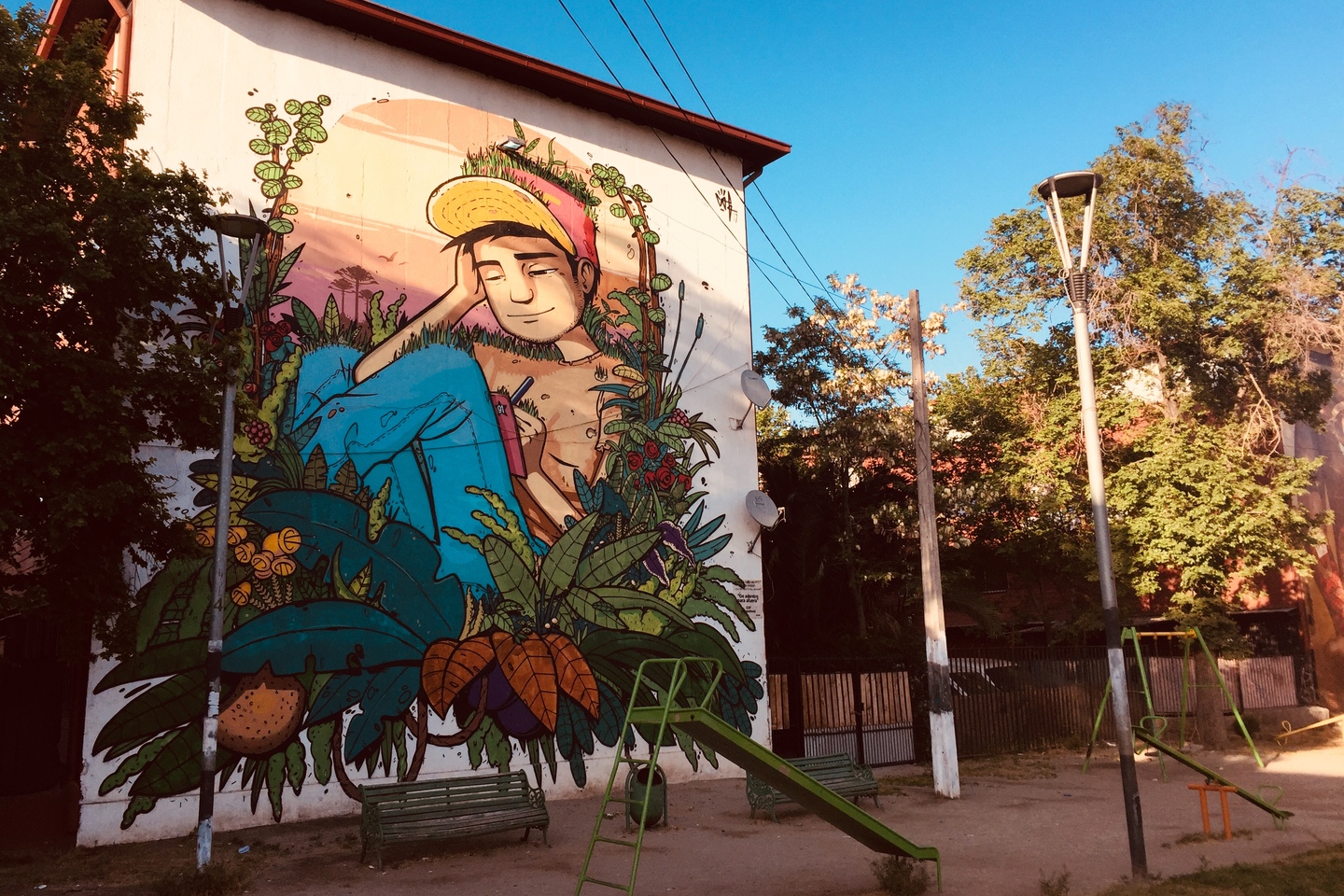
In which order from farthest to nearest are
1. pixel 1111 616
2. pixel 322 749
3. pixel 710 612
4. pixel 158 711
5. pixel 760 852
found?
pixel 710 612, pixel 322 749, pixel 158 711, pixel 760 852, pixel 1111 616

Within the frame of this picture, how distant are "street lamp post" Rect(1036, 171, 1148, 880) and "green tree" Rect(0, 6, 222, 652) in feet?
29.5

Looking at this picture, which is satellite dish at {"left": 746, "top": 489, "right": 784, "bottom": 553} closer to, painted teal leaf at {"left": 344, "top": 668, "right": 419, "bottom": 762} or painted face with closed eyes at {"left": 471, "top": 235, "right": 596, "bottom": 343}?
painted face with closed eyes at {"left": 471, "top": 235, "right": 596, "bottom": 343}

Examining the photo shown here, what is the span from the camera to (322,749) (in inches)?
497

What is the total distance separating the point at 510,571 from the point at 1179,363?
15.6 metres

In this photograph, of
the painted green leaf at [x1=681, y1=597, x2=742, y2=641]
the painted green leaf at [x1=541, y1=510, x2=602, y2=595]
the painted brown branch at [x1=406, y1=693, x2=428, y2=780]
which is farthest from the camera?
the painted green leaf at [x1=681, y1=597, x2=742, y2=641]

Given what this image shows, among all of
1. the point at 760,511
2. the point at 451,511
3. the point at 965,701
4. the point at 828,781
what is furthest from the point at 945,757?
the point at 451,511

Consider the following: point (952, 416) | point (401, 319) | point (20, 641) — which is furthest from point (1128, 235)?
point (20, 641)

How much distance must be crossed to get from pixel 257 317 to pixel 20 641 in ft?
16.2

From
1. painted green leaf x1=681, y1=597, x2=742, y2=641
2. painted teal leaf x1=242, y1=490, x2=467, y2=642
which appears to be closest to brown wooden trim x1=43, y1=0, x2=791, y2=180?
painted teal leaf x1=242, y1=490, x2=467, y2=642

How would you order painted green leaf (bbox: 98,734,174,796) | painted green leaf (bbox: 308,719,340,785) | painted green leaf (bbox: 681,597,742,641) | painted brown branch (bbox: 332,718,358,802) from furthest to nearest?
painted green leaf (bbox: 681,597,742,641), painted brown branch (bbox: 332,718,358,802), painted green leaf (bbox: 308,719,340,785), painted green leaf (bbox: 98,734,174,796)

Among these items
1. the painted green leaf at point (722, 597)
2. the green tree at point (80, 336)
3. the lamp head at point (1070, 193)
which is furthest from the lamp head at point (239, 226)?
the painted green leaf at point (722, 597)

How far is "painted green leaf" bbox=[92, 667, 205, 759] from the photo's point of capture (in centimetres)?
1132

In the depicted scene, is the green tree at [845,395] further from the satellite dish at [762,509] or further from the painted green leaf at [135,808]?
the painted green leaf at [135,808]

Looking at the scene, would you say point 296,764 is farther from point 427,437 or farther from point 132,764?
point 427,437
